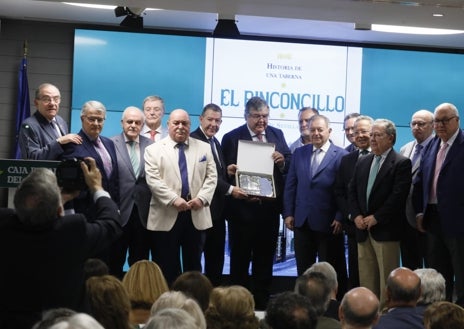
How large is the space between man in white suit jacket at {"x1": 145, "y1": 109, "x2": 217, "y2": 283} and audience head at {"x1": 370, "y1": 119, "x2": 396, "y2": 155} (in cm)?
139

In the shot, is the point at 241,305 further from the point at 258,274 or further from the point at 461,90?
the point at 461,90

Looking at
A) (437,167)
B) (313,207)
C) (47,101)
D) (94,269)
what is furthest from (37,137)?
(437,167)

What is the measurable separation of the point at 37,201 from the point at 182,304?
754 mm

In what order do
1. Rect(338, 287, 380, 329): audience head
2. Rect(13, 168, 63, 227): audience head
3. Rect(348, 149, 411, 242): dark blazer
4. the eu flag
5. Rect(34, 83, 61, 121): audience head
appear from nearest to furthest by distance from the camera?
Rect(13, 168, 63, 227): audience head, Rect(338, 287, 380, 329): audience head, Rect(34, 83, 61, 121): audience head, Rect(348, 149, 411, 242): dark blazer, the eu flag

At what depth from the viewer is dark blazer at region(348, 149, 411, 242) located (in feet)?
23.5

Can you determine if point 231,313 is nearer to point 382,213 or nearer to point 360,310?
point 360,310

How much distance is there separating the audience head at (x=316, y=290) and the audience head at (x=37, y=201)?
1585mm

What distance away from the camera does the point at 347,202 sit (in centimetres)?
752

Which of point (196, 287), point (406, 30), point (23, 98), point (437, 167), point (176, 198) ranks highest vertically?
A: point (406, 30)

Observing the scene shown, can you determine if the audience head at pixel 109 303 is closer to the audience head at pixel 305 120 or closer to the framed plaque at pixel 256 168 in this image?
the framed plaque at pixel 256 168

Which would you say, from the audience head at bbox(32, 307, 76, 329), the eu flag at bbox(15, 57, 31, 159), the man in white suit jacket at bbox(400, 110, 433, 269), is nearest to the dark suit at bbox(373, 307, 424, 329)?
the audience head at bbox(32, 307, 76, 329)

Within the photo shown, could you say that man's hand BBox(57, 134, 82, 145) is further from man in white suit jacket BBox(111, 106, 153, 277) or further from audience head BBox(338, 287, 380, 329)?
audience head BBox(338, 287, 380, 329)

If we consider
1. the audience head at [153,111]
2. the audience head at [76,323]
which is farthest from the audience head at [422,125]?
the audience head at [76,323]

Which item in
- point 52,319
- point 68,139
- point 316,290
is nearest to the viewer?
point 52,319
